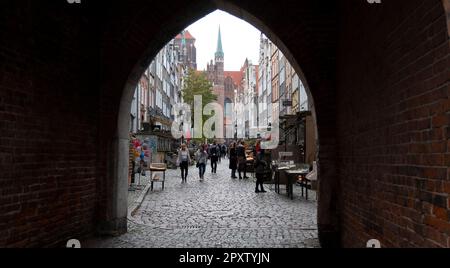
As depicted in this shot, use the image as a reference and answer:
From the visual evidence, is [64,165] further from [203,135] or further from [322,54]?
[203,135]

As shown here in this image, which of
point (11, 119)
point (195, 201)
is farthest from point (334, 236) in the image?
point (195, 201)

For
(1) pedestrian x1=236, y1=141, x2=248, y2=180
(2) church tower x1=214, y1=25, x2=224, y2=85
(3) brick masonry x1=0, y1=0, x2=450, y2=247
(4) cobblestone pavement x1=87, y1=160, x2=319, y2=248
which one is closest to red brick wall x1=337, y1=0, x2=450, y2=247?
(3) brick masonry x1=0, y1=0, x2=450, y2=247

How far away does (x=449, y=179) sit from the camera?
3.19 meters

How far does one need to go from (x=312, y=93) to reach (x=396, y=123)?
123 inches

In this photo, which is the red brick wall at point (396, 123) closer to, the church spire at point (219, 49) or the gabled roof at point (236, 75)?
the church spire at point (219, 49)

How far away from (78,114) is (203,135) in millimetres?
51215

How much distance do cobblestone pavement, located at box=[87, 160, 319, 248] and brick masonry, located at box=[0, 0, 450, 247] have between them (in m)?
0.85

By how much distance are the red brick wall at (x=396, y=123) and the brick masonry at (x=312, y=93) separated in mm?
16

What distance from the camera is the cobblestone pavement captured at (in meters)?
7.46

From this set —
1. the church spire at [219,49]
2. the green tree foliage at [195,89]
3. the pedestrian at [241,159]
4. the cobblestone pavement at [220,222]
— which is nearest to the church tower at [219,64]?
the church spire at [219,49]

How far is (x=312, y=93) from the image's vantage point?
7.45m

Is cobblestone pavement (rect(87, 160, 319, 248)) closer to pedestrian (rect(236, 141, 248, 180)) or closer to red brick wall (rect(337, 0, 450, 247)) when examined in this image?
red brick wall (rect(337, 0, 450, 247))

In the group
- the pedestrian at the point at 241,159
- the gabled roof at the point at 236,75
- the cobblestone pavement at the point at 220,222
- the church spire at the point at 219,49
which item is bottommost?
the cobblestone pavement at the point at 220,222

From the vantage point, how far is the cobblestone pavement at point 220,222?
24.5 feet
